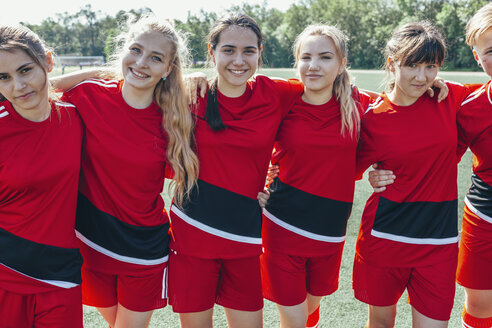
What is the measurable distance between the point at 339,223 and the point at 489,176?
3.14ft

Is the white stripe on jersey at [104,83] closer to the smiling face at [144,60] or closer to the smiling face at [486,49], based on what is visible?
the smiling face at [144,60]

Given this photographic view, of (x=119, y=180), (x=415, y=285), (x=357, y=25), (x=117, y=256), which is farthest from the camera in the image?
(x=357, y=25)

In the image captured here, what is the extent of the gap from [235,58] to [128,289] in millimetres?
1420

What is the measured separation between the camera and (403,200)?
2.56 meters

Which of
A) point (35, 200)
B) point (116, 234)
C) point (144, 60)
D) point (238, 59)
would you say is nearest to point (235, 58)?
point (238, 59)

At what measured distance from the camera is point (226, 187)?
249 cm

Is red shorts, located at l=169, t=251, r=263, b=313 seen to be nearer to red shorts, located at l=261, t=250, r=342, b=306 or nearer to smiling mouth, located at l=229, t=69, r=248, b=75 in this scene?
red shorts, located at l=261, t=250, r=342, b=306

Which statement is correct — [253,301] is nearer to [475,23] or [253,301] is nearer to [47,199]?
[47,199]

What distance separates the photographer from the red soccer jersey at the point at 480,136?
106 inches

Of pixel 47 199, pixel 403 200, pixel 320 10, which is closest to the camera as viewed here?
pixel 47 199

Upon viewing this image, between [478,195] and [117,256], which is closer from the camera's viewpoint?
[117,256]

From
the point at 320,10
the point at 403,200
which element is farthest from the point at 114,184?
the point at 320,10

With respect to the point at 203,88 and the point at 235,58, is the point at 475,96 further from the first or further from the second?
the point at 203,88

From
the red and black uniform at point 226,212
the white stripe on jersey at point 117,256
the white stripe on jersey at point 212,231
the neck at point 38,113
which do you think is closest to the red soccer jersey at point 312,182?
the red and black uniform at point 226,212
